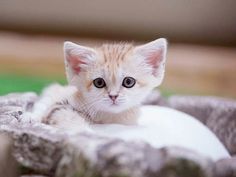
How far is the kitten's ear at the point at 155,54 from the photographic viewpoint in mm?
867

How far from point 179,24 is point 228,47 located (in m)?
0.29

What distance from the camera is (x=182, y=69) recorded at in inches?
74.7

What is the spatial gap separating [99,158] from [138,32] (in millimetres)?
1366

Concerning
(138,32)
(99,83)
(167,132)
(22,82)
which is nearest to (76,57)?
(99,83)

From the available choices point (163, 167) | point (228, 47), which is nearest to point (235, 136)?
point (163, 167)

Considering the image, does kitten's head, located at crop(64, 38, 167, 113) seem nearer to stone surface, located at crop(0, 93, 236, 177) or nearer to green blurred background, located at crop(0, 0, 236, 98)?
stone surface, located at crop(0, 93, 236, 177)

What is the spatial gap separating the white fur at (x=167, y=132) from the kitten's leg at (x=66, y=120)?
0.03 meters

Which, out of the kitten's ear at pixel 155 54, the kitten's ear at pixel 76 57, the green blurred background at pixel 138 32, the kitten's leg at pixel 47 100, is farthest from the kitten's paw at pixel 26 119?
the green blurred background at pixel 138 32

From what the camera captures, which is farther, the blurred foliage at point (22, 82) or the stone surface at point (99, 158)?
the blurred foliage at point (22, 82)

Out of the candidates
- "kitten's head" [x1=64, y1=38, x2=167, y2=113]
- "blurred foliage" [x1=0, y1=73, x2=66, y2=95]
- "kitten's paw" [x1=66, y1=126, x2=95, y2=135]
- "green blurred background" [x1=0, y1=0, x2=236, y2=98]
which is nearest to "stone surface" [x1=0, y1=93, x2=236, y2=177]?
"kitten's paw" [x1=66, y1=126, x2=95, y2=135]

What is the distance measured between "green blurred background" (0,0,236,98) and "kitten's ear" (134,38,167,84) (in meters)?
0.77

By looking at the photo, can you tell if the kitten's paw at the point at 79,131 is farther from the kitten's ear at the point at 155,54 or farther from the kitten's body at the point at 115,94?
the kitten's ear at the point at 155,54

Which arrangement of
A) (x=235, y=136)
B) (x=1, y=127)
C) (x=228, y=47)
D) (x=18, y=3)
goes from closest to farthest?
(x=1, y=127), (x=235, y=136), (x=18, y=3), (x=228, y=47)

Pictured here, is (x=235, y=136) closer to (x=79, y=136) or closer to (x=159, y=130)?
(x=159, y=130)
